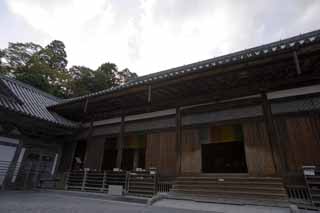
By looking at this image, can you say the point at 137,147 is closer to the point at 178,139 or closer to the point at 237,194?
the point at 178,139

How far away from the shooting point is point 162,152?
613cm

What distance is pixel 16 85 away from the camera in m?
8.55

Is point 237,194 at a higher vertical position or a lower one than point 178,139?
lower

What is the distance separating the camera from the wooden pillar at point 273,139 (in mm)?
4431

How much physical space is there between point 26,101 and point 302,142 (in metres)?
9.96

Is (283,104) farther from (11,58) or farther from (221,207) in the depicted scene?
(11,58)

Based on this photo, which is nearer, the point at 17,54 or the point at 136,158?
the point at 136,158

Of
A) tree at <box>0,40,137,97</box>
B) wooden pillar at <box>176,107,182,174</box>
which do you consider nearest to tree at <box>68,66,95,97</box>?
tree at <box>0,40,137,97</box>

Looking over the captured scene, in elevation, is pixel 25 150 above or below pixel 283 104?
below

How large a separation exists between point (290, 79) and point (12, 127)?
9.69m

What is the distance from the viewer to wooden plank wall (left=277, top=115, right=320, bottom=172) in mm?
4238

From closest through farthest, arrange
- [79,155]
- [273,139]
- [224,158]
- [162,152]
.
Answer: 1. [273,139]
2. [162,152]
3. [79,155]
4. [224,158]

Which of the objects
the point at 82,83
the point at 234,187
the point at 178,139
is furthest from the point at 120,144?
the point at 82,83

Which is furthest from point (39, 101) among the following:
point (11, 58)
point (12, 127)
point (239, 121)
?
point (11, 58)
